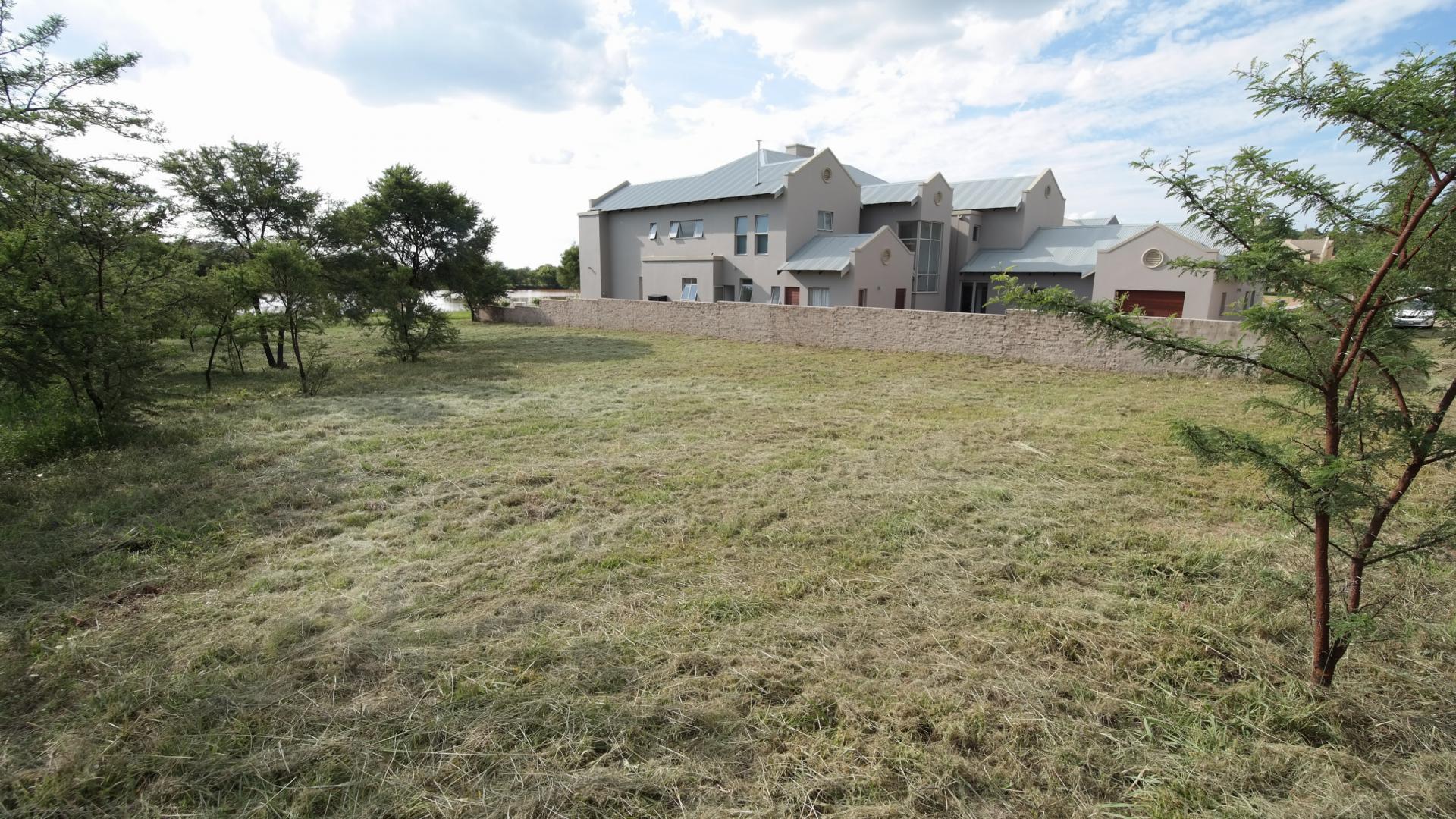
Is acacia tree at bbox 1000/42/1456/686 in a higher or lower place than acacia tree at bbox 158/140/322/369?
lower

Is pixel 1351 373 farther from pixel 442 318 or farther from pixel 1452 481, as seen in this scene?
pixel 442 318

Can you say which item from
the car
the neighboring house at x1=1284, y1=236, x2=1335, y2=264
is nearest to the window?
the neighboring house at x1=1284, y1=236, x2=1335, y2=264

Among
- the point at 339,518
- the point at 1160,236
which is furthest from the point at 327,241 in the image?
the point at 1160,236

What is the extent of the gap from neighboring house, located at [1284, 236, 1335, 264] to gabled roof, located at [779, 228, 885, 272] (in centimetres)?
1816

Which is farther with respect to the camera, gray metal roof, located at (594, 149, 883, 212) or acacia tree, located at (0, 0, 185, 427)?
gray metal roof, located at (594, 149, 883, 212)

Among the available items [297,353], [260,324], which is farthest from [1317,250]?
[260,324]

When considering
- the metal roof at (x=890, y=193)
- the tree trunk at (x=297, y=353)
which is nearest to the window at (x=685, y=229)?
the metal roof at (x=890, y=193)

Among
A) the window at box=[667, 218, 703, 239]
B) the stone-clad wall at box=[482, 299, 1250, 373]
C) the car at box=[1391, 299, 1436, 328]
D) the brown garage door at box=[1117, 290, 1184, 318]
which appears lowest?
the stone-clad wall at box=[482, 299, 1250, 373]

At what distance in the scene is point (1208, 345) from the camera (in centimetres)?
261

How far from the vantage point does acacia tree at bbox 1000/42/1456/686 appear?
7.42 ft

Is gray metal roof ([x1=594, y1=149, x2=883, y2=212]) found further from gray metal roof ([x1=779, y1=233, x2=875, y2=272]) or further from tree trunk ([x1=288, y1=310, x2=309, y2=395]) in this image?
tree trunk ([x1=288, y1=310, x2=309, y2=395])

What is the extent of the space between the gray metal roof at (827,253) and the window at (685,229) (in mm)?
4640

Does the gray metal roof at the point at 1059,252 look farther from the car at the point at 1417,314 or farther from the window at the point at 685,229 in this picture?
the car at the point at 1417,314

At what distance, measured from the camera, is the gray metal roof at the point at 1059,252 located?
71.7ft
